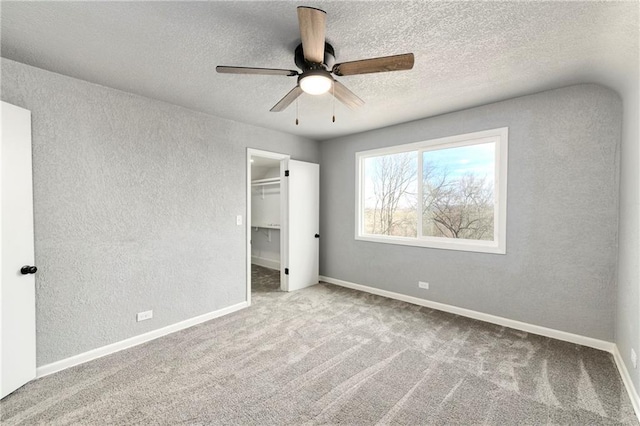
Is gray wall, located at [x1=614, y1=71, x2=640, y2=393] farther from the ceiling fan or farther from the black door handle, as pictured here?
the black door handle

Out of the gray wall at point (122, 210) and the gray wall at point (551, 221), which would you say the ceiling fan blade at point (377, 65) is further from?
the gray wall at point (122, 210)

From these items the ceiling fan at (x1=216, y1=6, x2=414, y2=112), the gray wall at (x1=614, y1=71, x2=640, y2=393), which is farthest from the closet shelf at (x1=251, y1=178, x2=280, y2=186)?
the gray wall at (x1=614, y1=71, x2=640, y2=393)

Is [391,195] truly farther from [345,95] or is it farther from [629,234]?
[629,234]

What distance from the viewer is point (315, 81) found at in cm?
180

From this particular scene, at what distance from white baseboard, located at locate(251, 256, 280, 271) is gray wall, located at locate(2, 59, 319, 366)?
2.41 m

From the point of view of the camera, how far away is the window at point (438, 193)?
127 inches

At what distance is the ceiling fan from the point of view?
141 cm

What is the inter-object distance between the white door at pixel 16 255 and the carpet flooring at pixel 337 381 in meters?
0.23

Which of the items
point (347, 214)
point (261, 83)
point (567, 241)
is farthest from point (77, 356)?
point (567, 241)

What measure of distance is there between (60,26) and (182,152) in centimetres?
151

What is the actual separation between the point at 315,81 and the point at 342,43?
0.40 metres

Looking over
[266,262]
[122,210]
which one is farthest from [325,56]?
[266,262]

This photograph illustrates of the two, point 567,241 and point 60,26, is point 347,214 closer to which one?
point 567,241

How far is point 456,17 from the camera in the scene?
165 centimetres
